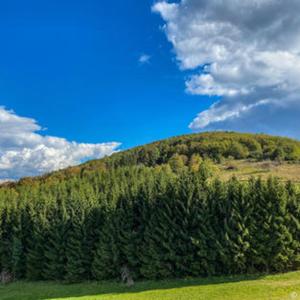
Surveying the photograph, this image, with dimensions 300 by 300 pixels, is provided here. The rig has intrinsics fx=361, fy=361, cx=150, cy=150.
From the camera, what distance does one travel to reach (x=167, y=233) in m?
38.9

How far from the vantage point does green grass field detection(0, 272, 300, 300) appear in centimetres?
2703

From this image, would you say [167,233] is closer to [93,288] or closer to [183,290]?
[183,290]

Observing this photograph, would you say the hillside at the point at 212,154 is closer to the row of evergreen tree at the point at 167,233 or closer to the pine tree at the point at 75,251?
the row of evergreen tree at the point at 167,233

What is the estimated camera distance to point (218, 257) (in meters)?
36.1

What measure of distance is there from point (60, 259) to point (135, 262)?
10.4m

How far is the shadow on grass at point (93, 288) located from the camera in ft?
112

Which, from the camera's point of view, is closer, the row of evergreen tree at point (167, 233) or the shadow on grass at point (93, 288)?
the shadow on grass at point (93, 288)

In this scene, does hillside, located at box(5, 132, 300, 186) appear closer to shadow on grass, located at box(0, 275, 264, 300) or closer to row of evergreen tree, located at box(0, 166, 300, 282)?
row of evergreen tree, located at box(0, 166, 300, 282)

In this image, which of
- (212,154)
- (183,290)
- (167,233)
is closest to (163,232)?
(167,233)

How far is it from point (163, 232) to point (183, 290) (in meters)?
8.21

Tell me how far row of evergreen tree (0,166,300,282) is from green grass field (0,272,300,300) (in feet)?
6.31

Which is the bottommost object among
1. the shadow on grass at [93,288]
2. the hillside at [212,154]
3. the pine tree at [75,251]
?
the shadow on grass at [93,288]

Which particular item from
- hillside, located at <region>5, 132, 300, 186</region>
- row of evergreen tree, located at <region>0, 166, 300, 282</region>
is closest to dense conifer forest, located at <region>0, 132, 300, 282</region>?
row of evergreen tree, located at <region>0, 166, 300, 282</region>

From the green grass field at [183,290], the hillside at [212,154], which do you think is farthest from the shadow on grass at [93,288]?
the hillside at [212,154]
